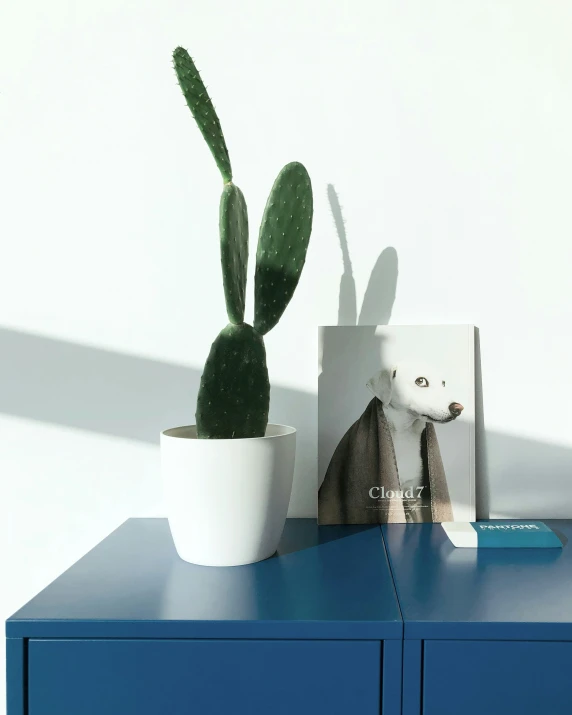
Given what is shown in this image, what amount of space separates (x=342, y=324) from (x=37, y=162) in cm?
61

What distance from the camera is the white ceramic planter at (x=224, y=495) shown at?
90 centimetres

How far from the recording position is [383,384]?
3.79ft

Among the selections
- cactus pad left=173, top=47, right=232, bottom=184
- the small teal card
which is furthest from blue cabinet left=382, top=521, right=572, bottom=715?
cactus pad left=173, top=47, right=232, bottom=184

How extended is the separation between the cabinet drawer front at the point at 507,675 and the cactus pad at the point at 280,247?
0.50m

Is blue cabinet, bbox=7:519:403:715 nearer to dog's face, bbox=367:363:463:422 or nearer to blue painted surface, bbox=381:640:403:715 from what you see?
blue painted surface, bbox=381:640:403:715

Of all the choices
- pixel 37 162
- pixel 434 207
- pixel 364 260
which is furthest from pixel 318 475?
pixel 37 162

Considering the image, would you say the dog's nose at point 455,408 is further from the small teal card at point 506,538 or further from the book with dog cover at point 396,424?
the small teal card at point 506,538

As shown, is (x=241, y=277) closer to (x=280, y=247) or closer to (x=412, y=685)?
(x=280, y=247)

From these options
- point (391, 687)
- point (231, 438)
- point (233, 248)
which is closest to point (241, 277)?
point (233, 248)

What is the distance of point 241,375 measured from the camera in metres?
0.93

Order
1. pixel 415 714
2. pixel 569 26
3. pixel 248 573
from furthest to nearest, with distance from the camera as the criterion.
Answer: pixel 569 26 → pixel 248 573 → pixel 415 714

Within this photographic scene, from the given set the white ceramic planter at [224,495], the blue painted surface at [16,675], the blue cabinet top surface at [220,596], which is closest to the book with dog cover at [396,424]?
the blue cabinet top surface at [220,596]

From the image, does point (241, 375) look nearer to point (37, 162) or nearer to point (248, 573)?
point (248, 573)

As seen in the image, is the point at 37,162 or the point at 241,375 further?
the point at 37,162
